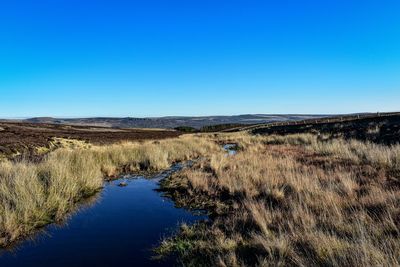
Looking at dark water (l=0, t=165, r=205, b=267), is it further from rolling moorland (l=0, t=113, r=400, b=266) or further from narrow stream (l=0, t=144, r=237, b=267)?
rolling moorland (l=0, t=113, r=400, b=266)

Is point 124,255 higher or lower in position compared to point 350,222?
lower

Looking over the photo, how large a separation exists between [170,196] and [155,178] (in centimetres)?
343

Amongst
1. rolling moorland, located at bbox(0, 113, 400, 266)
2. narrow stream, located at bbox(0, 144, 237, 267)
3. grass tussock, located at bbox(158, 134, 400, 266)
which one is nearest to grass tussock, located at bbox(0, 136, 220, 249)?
rolling moorland, located at bbox(0, 113, 400, 266)

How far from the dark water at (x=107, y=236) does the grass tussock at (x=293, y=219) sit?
527 millimetres

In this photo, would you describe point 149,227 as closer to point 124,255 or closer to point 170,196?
point 124,255

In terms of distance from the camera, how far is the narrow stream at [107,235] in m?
5.57

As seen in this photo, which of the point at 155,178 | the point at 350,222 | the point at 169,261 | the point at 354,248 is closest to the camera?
the point at 354,248

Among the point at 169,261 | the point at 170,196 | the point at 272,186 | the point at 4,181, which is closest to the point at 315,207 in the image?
the point at 272,186

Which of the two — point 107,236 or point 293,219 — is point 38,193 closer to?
point 107,236

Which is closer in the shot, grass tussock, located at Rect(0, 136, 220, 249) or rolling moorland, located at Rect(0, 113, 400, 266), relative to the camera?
rolling moorland, located at Rect(0, 113, 400, 266)

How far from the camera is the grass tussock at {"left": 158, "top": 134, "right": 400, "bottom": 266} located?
459cm

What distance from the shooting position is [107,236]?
21.8ft

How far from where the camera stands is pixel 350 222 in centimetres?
583

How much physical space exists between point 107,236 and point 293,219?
3.52m
